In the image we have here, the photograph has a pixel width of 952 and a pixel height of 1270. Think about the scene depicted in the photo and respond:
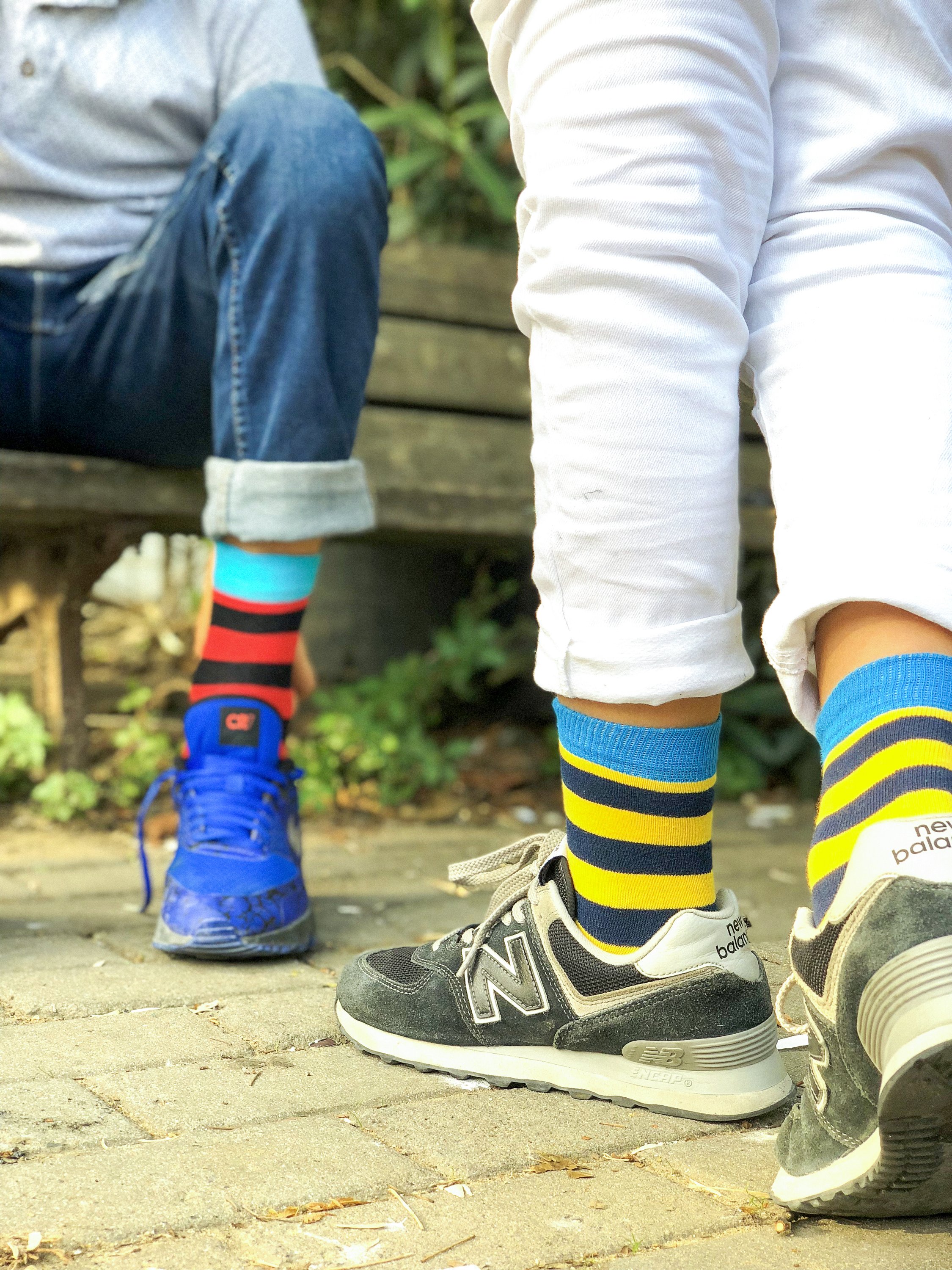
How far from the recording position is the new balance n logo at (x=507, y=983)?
107cm

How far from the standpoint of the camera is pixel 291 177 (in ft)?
4.97

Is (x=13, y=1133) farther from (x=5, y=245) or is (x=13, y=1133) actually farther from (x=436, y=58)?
(x=436, y=58)

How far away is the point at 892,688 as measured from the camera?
2.62 ft

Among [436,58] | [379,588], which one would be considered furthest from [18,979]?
[436,58]

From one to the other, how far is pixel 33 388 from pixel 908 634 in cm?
141

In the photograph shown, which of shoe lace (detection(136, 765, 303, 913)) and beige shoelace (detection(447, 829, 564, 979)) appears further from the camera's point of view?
shoe lace (detection(136, 765, 303, 913))

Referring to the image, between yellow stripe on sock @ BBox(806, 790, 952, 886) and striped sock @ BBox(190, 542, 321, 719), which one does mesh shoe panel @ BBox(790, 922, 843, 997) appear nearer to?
yellow stripe on sock @ BBox(806, 790, 952, 886)

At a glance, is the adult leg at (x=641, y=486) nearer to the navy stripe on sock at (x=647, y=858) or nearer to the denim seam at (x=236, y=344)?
the navy stripe on sock at (x=647, y=858)

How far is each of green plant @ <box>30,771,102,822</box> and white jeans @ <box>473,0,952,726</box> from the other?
1.51 metres

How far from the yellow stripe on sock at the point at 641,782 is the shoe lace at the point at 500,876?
0.56 feet

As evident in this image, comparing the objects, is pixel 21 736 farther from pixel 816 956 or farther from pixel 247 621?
pixel 816 956

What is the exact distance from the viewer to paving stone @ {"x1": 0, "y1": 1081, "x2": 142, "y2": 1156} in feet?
2.96

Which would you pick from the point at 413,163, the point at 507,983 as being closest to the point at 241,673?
the point at 507,983

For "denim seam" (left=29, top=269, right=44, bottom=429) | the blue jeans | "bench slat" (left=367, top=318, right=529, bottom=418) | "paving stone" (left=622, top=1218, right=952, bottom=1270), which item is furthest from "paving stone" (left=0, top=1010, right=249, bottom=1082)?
"bench slat" (left=367, top=318, right=529, bottom=418)
